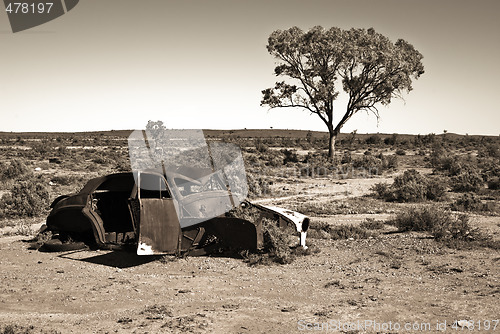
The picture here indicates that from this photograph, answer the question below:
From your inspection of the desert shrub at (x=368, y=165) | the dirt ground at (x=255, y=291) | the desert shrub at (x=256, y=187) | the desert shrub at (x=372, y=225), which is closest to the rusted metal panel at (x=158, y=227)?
the dirt ground at (x=255, y=291)

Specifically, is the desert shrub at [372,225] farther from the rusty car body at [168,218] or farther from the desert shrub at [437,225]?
the rusty car body at [168,218]

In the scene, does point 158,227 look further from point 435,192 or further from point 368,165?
point 368,165

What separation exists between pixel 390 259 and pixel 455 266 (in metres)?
1.13

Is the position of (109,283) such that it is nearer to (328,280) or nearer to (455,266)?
(328,280)

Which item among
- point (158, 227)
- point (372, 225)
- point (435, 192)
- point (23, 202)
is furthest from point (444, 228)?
point (23, 202)

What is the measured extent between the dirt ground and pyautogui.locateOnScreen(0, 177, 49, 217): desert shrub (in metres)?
4.61

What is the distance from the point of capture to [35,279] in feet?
24.4

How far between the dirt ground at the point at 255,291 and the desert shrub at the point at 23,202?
4607 millimetres

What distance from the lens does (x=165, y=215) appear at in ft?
25.4

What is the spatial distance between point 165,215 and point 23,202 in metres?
8.06

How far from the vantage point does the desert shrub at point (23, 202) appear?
13.6m

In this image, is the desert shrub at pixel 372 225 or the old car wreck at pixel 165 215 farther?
the desert shrub at pixel 372 225

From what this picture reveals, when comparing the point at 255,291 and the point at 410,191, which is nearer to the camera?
the point at 255,291

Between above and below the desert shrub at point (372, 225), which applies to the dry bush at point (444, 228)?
above
